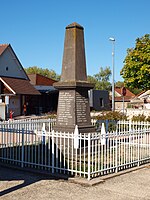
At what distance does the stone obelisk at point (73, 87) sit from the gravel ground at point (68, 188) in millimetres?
2986

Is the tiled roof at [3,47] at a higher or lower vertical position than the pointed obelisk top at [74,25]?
higher

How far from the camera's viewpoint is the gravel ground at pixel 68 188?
6.98 m

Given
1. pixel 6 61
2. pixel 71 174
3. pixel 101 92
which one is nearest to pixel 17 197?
pixel 71 174

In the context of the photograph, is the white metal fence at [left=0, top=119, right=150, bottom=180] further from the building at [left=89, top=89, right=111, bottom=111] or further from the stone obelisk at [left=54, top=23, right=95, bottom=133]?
the building at [left=89, top=89, right=111, bottom=111]

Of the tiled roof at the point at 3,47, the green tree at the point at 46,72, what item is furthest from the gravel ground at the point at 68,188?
the green tree at the point at 46,72

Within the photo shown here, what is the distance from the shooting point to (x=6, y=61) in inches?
1508

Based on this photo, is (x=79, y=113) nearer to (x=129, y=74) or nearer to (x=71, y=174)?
(x=71, y=174)

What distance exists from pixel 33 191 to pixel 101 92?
151ft

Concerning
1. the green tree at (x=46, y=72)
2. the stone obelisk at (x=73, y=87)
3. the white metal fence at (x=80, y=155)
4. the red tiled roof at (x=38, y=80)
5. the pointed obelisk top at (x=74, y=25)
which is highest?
the green tree at (x=46, y=72)

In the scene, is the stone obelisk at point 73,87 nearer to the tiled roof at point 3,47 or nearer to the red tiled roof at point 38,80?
the tiled roof at point 3,47

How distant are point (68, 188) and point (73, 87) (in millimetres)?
4502

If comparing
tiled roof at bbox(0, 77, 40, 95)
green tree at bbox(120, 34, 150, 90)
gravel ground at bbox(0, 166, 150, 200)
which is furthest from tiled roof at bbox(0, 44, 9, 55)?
gravel ground at bbox(0, 166, 150, 200)

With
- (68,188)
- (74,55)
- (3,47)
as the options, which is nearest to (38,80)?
(3,47)

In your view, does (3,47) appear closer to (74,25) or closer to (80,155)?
(74,25)
